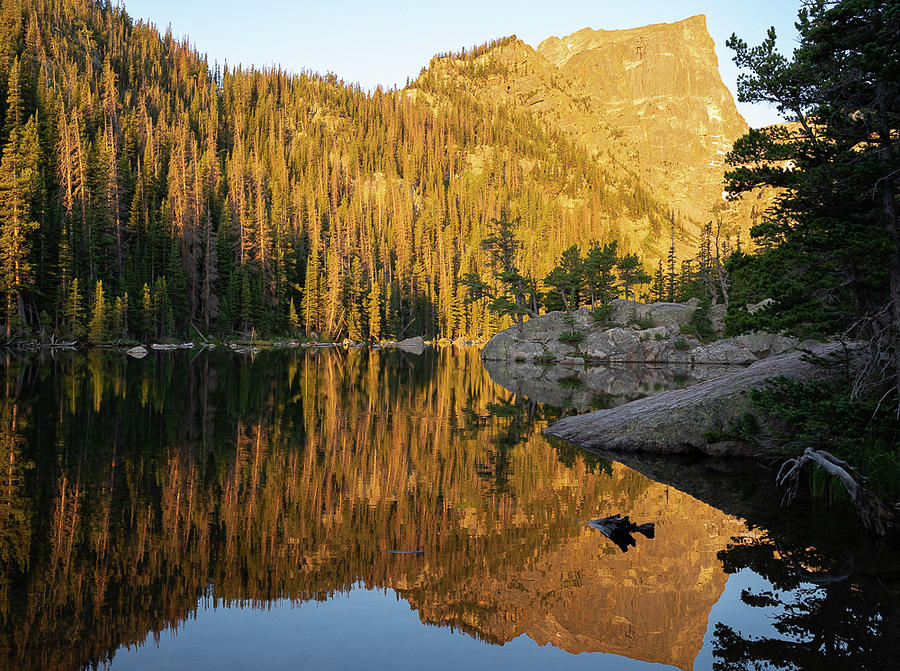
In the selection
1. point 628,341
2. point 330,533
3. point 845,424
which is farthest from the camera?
point 628,341

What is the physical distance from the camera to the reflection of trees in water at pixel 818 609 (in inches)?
231

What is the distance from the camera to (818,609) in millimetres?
6816

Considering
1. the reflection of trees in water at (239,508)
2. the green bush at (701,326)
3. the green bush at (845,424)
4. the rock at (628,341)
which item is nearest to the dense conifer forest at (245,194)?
the rock at (628,341)

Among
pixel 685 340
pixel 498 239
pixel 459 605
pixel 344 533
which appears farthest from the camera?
pixel 498 239

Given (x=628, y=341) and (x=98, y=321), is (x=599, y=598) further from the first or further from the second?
(x=98, y=321)

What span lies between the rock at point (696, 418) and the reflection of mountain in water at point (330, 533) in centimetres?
145

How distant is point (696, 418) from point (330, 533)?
10.1m

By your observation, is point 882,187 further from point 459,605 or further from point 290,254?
point 290,254

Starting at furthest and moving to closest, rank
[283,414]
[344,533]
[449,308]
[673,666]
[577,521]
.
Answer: [449,308] < [283,414] < [577,521] < [344,533] < [673,666]

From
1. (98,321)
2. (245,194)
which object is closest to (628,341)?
(98,321)

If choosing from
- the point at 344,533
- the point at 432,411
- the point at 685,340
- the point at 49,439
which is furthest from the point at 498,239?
the point at 344,533

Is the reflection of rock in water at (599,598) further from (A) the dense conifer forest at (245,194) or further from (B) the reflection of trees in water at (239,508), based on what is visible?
(A) the dense conifer forest at (245,194)

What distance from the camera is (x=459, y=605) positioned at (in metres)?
7.05

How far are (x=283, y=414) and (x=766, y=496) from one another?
15.5 m
